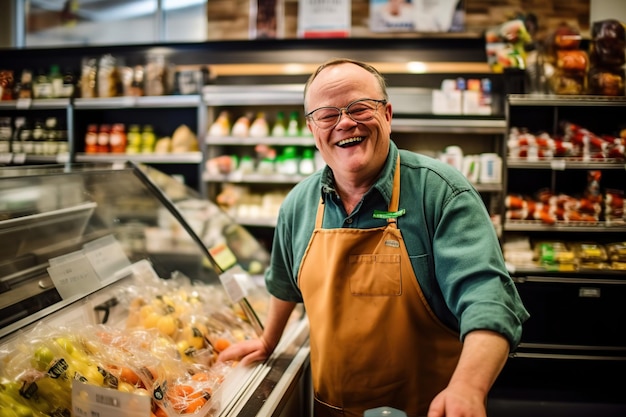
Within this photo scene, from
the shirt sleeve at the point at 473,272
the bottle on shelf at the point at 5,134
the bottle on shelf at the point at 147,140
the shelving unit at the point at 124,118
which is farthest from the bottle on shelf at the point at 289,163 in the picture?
the shirt sleeve at the point at 473,272

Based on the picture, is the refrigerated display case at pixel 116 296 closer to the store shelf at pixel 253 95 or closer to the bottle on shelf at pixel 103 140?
the store shelf at pixel 253 95

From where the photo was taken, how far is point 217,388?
4.98 ft

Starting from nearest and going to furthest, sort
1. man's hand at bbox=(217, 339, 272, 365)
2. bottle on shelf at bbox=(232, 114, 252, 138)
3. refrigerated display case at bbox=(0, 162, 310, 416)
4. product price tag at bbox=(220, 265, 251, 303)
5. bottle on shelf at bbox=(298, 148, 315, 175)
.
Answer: refrigerated display case at bbox=(0, 162, 310, 416) → man's hand at bbox=(217, 339, 272, 365) → product price tag at bbox=(220, 265, 251, 303) → bottle on shelf at bbox=(298, 148, 315, 175) → bottle on shelf at bbox=(232, 114, 252, 138)

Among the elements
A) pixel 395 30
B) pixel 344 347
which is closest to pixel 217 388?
pixel 344 347

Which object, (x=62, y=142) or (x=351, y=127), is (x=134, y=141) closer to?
(x=62, y=142)

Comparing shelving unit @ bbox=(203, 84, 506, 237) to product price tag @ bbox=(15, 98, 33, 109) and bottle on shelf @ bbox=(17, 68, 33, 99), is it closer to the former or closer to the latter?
product price tag @ bbox=(15, 98, 33, 109)

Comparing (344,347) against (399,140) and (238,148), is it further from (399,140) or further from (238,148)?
(238,148)

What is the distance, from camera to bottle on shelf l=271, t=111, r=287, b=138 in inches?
170

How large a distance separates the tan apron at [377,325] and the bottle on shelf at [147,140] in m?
3.68

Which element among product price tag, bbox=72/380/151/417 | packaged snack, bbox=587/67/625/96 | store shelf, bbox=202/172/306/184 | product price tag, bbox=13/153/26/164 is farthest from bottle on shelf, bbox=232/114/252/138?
product price tag, bbox=72/380/151/417

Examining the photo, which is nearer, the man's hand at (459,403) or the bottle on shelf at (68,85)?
the man's hand at (459,403)

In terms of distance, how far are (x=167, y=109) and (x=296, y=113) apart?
1621 millimetres

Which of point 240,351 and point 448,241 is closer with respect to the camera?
point 448,241

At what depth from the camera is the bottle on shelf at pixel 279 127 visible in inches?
170
